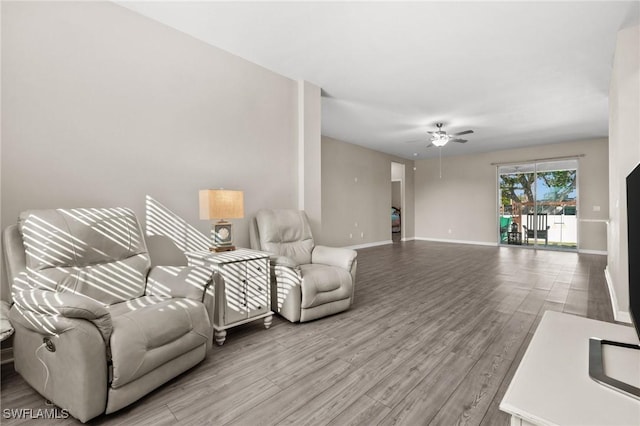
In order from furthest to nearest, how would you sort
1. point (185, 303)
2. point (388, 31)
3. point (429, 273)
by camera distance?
point (429, 273) → point (388, 31) → point (185, 303)

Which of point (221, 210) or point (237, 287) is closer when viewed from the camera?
point (237, 287)

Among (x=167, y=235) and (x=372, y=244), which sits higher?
(x=167, y=235)

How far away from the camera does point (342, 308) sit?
3.02 m

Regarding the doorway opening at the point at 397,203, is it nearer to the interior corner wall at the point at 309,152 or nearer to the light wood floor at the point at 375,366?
the light wood floor at the point at 375,366

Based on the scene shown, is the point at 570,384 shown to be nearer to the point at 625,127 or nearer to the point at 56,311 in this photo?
the point at 56,311

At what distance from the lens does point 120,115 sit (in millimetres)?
2533

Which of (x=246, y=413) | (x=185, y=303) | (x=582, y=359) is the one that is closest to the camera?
(x=582, y=359)

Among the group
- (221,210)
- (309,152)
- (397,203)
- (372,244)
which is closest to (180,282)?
(221,210)

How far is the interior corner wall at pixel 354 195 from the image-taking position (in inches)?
273

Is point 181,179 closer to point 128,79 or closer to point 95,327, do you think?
point 128,79

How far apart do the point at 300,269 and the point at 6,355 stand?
86.6 inches

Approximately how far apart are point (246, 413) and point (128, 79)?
2747mm

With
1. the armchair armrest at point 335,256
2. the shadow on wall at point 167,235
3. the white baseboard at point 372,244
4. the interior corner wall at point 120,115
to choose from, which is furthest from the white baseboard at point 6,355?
the white baseboard at point 372,244

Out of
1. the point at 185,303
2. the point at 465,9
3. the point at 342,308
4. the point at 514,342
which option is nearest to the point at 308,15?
the point at 465,9
